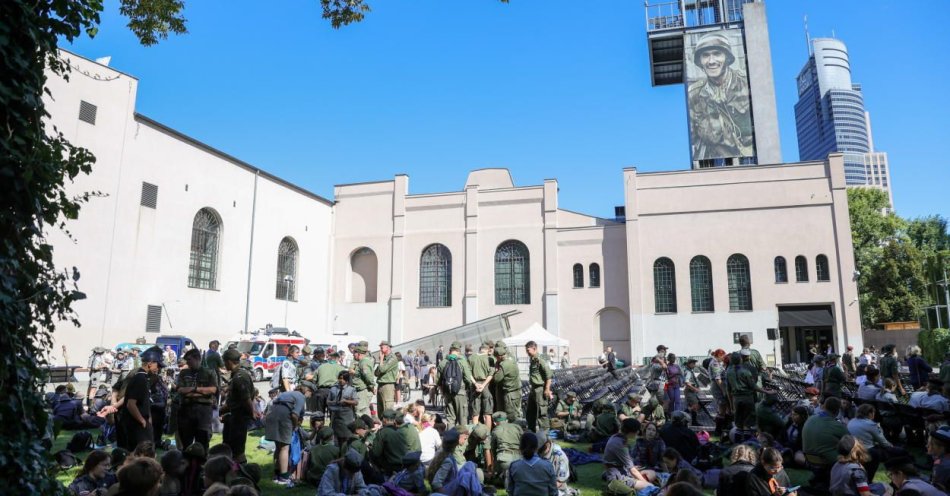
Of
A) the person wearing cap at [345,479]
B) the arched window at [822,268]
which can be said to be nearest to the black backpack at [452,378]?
the person wearing cap at [345,479]

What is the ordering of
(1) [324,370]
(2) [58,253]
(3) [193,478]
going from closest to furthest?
(3) [193,478]
(1) [324,370]
(2) [58,253]

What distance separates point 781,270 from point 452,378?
91.3ft

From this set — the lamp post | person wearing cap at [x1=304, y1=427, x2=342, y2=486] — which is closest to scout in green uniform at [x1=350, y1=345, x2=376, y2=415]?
person wearing cap at [x1=304, y1=427, x2=342, y2=486]

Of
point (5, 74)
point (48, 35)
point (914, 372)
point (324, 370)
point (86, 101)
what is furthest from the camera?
point (86, 101)

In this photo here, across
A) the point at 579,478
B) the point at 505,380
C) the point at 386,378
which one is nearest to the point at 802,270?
the point at 505,380

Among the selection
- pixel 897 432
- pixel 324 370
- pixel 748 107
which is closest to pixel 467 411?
pixel 324 370

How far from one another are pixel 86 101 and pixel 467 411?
22.5 m

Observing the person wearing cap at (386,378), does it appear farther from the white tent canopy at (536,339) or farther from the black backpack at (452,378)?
the white tent canopy at (536,339)

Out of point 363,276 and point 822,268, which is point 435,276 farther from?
point 822,268

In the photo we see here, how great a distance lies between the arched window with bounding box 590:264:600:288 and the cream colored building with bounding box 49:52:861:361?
0.15 metres

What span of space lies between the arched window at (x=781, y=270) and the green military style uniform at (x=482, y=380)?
26.8 m

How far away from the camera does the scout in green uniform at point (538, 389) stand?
35.8 ft

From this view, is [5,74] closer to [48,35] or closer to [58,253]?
[48,35]

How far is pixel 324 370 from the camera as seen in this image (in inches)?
462
